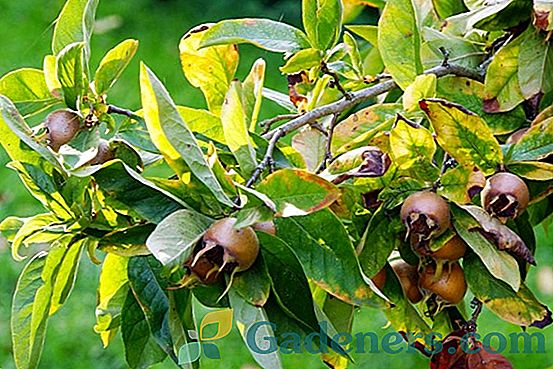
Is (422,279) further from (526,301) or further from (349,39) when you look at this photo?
(349,39)

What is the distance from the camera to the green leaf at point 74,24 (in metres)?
0.81

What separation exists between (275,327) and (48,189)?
207mm

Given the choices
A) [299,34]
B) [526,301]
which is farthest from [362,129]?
[526,301]

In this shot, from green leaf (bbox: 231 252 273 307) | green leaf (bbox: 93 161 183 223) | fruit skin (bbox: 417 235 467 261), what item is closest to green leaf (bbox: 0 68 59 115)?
green leaf (bbox: 93 161 183 223)

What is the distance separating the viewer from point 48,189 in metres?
0.73

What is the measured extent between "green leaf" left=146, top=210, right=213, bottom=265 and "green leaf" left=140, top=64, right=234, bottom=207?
1.0 inches

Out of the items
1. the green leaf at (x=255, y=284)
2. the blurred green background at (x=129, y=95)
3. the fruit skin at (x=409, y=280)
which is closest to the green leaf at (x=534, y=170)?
the fruit skin at (x=409, y=280)

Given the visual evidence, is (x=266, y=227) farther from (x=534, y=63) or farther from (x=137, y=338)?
(x=534, y=63)

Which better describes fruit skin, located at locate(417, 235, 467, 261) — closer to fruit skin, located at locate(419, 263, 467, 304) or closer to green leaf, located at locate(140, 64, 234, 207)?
fruit skin, located at locate(419, 263, 467, 304)

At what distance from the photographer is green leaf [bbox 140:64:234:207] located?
0.62 meters

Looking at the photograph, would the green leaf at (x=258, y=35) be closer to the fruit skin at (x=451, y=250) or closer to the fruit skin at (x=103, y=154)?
the fruit skin at (x=103, y=154)

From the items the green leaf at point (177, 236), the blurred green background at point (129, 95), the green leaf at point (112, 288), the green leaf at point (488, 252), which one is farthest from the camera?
the blurred green background at point (129, 95)

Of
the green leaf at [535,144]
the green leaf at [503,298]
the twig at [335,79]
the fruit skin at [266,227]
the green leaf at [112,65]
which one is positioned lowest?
the green leaf at [503,298]

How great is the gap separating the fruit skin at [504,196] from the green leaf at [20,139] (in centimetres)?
32
